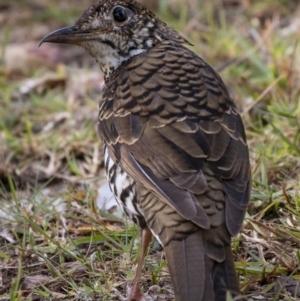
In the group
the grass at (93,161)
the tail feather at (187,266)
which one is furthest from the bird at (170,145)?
the grass at (93,161)

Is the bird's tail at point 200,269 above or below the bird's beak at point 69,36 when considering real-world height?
below

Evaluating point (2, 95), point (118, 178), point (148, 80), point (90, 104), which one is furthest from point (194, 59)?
point (2, 95)

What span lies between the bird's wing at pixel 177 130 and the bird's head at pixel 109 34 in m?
0.11

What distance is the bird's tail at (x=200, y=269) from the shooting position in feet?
11.6

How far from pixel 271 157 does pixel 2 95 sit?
3.11 meters

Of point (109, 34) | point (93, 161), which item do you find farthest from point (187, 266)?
point (93, 161)

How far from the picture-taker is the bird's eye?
4848 millimetres

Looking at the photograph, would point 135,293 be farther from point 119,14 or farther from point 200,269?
point 119,14

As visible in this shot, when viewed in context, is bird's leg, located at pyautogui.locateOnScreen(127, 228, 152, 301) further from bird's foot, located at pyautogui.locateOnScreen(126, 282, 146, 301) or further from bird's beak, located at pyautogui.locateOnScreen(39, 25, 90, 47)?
bird's beak, located at pyautogui.locateOnScreen(39, 25, 90, 47)

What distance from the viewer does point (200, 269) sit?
3.58 meters

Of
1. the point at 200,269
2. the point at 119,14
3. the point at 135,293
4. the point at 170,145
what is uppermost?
the point at 119,14

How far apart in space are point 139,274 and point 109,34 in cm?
148

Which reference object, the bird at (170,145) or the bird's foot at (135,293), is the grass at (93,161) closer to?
the bird's foot at (135,293)

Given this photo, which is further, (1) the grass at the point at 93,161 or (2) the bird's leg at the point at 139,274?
(1) the grass at the point at 93,161
